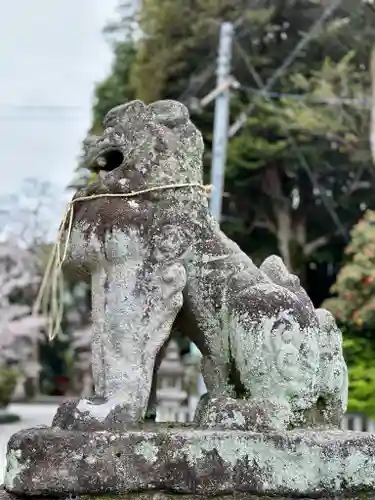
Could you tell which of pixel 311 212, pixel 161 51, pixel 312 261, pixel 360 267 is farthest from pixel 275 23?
pixel 360 267

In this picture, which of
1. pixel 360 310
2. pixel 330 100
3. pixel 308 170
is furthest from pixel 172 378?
pixel 330 100

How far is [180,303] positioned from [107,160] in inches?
23.1

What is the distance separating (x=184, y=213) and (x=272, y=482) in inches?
35.0

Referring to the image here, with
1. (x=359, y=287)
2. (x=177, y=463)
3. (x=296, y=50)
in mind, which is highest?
(x=296, y=50)

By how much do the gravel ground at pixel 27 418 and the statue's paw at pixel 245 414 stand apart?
622 cm

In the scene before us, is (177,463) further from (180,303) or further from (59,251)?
(59,251)

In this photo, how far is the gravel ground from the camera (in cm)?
1093

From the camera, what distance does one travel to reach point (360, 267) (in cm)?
888

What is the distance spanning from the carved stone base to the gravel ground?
6.22 m

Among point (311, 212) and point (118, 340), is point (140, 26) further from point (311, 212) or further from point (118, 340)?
point (118, 340)

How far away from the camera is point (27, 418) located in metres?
13.9

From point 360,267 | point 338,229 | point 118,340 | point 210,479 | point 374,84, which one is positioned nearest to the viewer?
point 210,479

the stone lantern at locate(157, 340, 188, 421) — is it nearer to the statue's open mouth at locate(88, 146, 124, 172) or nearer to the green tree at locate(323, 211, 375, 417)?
the green tree at locate(323, 211, 375, 417)

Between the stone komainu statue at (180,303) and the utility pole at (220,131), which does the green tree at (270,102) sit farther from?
the stone komainu statue at (180,303)
